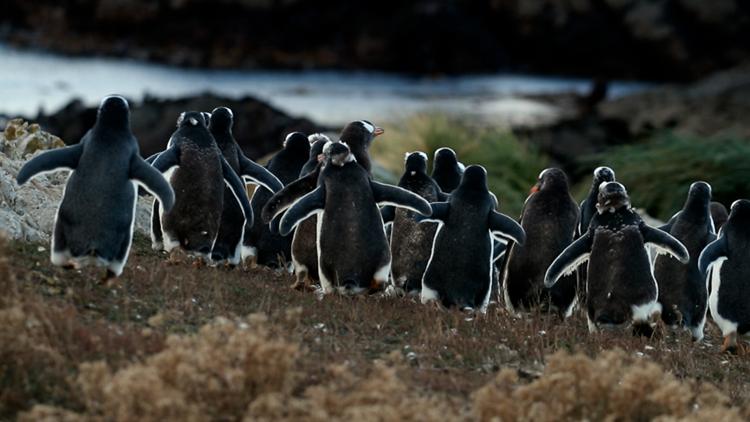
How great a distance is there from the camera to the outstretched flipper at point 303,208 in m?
8.98

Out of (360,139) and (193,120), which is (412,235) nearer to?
(360,139)

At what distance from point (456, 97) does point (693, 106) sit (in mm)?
11360

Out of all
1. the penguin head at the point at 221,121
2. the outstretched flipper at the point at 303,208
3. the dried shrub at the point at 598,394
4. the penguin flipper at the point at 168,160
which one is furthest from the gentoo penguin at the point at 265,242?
the dried shrub at the point at 598,394

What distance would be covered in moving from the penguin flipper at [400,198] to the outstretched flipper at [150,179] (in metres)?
1.59

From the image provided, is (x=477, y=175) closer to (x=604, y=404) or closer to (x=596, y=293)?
(x=596, y=293)

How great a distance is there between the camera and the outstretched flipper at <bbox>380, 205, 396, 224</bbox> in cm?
1017

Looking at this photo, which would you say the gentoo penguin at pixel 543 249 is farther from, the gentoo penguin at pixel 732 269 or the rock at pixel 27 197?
the rock at pixel 27 197

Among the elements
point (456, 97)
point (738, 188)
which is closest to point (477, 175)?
point (738, 188)

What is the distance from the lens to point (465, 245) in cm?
934

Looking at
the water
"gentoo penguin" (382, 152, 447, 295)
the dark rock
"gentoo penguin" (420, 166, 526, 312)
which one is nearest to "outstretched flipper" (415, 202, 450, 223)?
"gentoo penguin" (420, 166, 526, 312)

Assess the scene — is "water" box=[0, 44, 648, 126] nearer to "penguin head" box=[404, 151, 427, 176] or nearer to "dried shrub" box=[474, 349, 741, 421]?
"penguin head" box=[404, 151, 427, 176]

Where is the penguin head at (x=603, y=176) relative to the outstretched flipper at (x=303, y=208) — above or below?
above

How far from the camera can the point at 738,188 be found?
1695 cm

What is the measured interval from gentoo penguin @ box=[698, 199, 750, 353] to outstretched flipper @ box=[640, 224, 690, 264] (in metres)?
0.37
